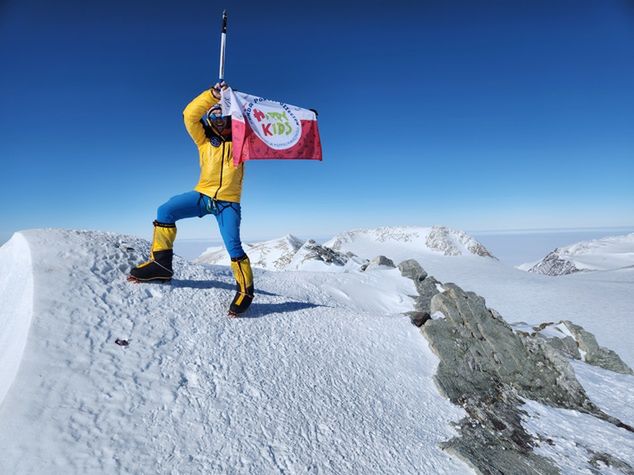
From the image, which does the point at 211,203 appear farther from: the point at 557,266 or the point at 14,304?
the point at 557,266

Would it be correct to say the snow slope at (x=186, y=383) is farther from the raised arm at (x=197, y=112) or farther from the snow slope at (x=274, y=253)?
the snow slope at (x=274, y=253)

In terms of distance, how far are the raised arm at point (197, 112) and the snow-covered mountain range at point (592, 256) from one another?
11711 cm

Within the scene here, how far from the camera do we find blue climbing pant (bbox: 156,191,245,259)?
5676 millimetres

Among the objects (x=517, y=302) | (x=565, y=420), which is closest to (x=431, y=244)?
(x=517, y=302)

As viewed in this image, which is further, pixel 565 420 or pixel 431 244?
pixel 431 244

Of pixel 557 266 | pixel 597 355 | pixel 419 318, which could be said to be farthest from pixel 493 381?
pixel 557 266

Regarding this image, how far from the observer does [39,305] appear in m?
4.17

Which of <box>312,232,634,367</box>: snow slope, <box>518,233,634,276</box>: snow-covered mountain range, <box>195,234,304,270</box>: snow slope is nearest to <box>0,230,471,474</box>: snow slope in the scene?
<box>312,232,634,367</box>: snow slope

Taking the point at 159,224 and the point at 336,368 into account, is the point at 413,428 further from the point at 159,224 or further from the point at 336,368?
the point at 159,224

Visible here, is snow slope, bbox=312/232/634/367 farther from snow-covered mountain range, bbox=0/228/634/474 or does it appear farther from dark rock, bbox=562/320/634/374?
snow-covered mountain range, bbox=0/228/634/474

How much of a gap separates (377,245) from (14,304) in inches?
3159

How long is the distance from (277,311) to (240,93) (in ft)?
13.5

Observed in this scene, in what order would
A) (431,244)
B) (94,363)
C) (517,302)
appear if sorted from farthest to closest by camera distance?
(431,244)
(517,302)
(94,363)

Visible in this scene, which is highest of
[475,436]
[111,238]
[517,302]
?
[111,238]
